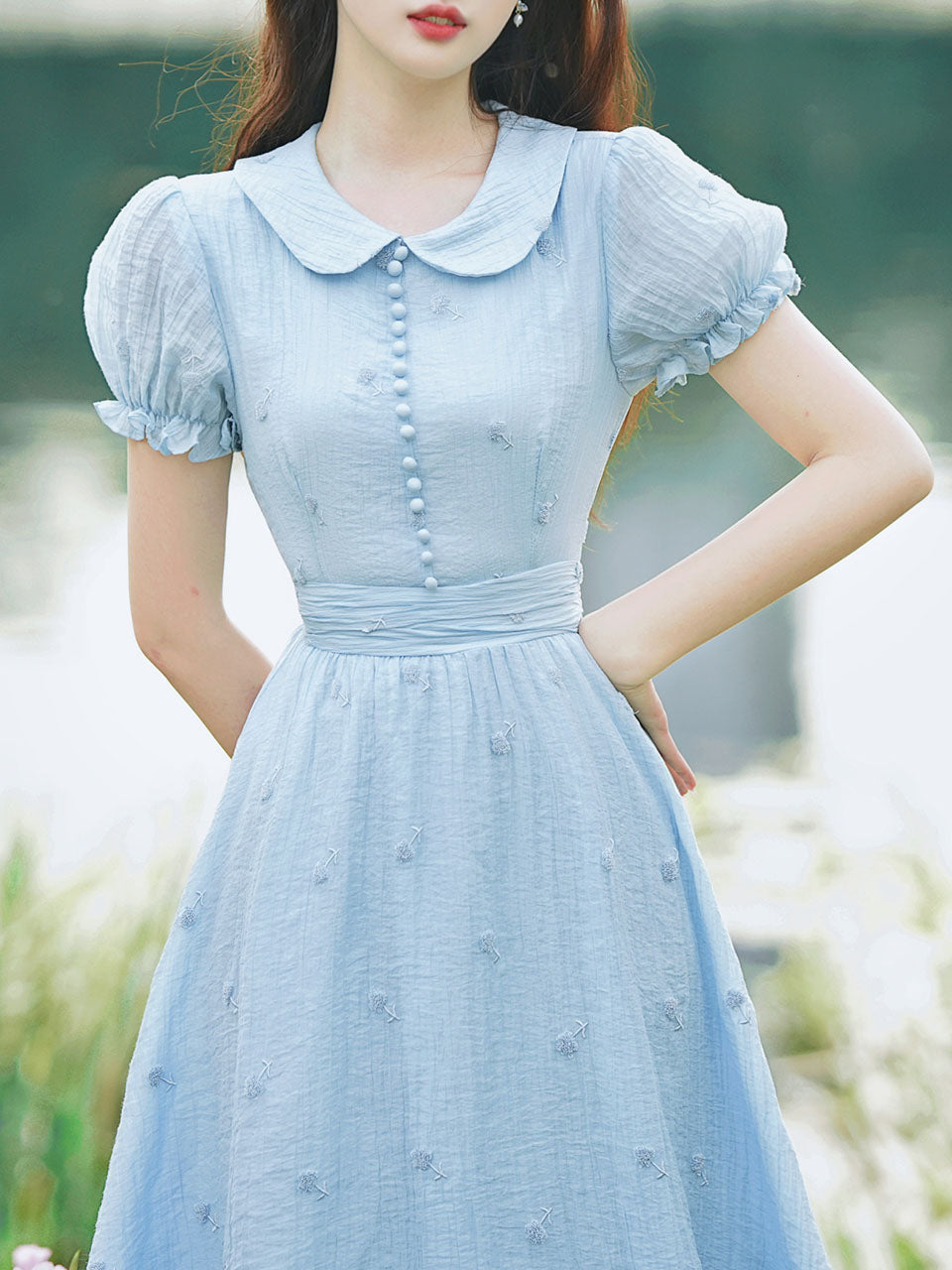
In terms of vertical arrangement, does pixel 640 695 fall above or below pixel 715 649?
above

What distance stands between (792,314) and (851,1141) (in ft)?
3.75

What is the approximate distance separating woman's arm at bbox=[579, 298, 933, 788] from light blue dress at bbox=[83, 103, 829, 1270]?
0.9 inches

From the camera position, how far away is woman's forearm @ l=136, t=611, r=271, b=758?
103 cm

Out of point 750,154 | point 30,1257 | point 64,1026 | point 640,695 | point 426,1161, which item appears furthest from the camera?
point 750,154

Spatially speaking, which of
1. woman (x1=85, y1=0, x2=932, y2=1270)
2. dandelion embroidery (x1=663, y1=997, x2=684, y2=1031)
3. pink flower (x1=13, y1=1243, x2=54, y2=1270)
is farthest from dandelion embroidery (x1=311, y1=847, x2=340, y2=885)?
pink flower (x1=13, y1=1243, x2=54, y2=1270)

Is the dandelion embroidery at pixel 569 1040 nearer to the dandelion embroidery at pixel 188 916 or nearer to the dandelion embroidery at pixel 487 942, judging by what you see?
the dandelion embroidery at pixel 487 942

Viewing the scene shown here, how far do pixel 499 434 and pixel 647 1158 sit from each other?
42 centimetres

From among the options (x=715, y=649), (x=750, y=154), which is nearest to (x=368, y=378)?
(x=715, y=649)

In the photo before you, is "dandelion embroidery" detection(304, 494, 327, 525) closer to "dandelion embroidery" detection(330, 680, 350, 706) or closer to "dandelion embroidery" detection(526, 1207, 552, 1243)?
"dandelion embroidery" detection(330, 680, 350, 706)

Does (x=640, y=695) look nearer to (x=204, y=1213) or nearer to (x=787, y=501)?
(x=787, y=501)

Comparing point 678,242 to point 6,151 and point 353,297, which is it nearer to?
point 353,297

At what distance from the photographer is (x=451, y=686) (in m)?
0.92

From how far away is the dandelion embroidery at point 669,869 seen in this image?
0.96 metres

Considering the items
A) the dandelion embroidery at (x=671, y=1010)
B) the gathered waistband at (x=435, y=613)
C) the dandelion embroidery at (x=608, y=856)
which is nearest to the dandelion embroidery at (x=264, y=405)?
the gathered waistband at (x=435, y=613)
